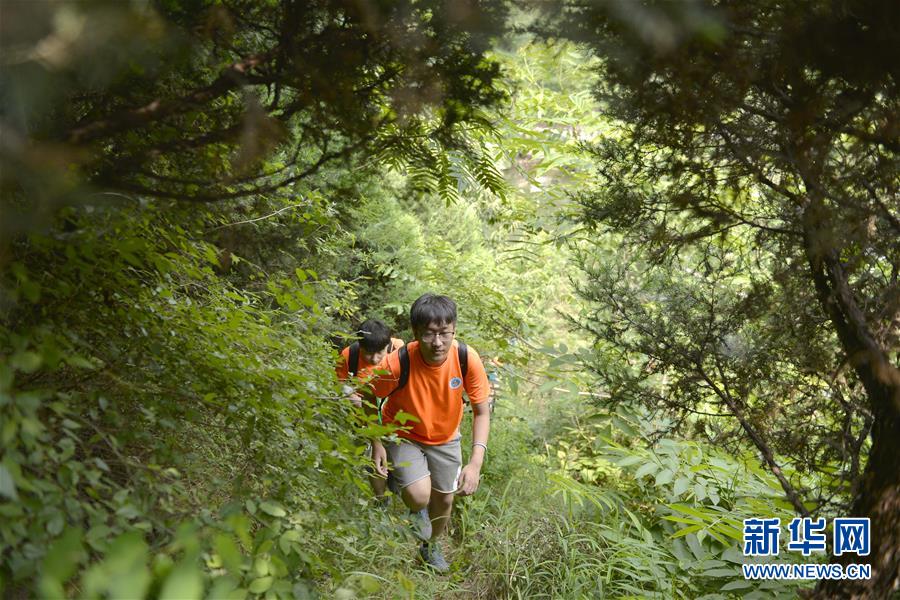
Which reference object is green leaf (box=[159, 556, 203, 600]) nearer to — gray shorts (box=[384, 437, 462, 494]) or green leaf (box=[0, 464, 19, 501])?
green leaf (box=[0, 464, 19, 501])

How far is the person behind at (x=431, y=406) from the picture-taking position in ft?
14.7

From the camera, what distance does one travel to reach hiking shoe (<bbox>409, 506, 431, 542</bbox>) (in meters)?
4.53

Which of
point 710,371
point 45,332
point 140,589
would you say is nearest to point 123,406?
point 45,332

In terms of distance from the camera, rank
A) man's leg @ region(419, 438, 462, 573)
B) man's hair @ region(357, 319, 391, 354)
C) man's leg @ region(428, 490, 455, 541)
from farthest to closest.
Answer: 1. man's hair @ region(357, 319, 391, 354)
2. man's leg @ region(428, 490, 455, 541)
3. man's leg @ region(419, 438, 462, 573)

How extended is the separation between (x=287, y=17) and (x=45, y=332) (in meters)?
1.12

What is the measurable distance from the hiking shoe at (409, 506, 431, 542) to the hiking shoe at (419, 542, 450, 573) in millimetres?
61

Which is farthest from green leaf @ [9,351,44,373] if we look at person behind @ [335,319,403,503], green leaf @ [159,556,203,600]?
person behind @ [335,319,403,503]

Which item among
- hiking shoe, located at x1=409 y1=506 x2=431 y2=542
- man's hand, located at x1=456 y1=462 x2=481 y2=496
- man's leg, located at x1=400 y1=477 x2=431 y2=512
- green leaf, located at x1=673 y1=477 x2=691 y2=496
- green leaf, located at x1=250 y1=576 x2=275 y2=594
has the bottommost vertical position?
green leaf, located at x1=250 y1=576 x2=275 y2=594

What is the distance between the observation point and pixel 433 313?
4367 millimetres

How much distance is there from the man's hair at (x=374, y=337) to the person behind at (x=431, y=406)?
38 centimetres

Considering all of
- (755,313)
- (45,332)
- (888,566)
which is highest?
(755,313)

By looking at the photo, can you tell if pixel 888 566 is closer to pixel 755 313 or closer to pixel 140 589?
pixel 755 313

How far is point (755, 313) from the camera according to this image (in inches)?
128

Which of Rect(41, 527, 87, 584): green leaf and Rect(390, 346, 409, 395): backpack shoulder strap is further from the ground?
Rect(390, 346, 409, 395): backpack shoulder strap
